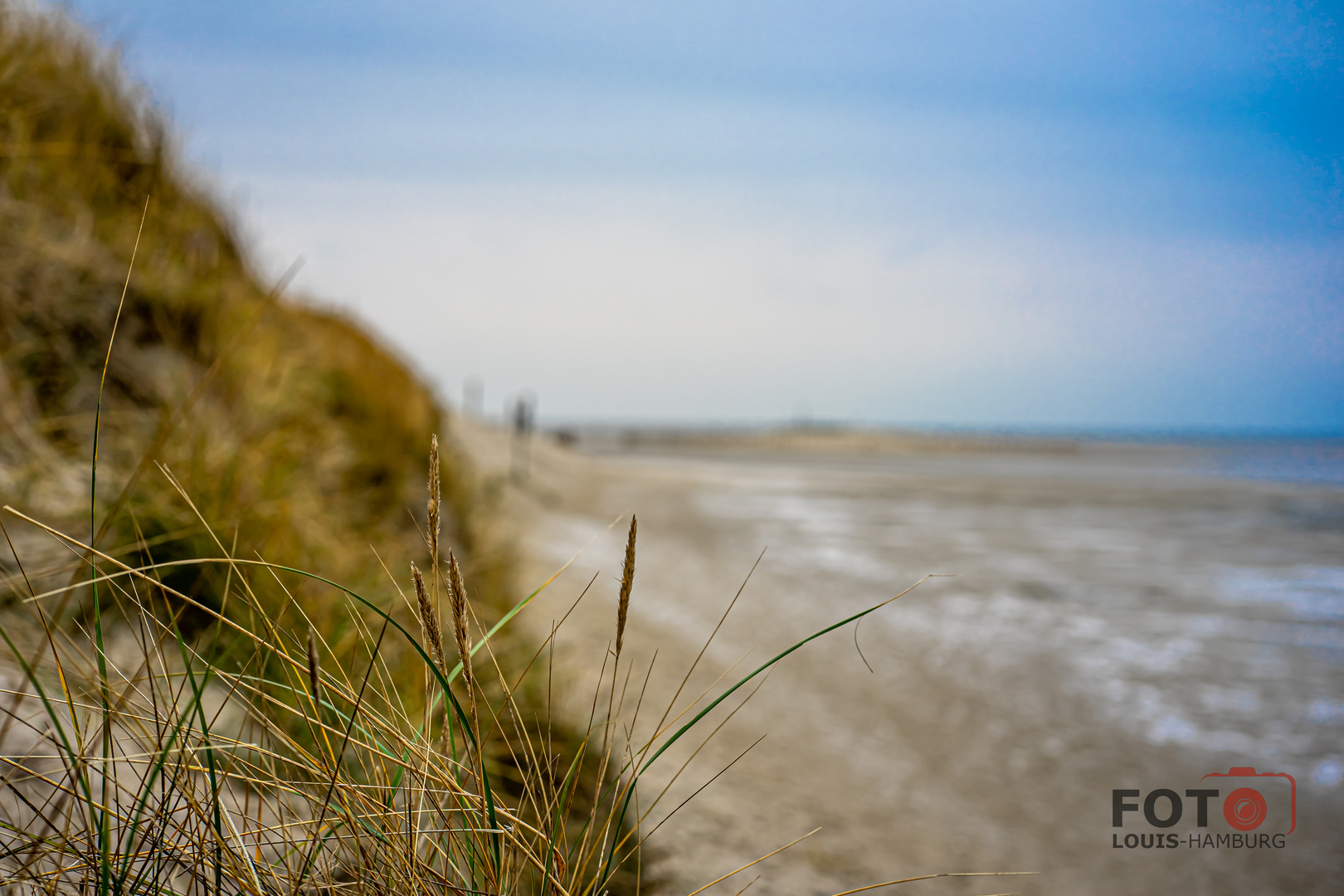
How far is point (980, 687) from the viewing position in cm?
547

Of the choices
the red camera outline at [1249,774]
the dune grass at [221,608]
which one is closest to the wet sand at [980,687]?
the red camera outline at [1249,774]

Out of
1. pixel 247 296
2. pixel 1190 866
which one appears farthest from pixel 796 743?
pixel 247 296

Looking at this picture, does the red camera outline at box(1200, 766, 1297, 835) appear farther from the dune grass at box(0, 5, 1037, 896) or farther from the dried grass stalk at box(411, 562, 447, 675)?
the dried grass stalk at box(411, 562, 447, 675)

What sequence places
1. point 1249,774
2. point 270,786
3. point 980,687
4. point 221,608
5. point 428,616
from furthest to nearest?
point 980,687 < point 1249,774 < point 221,608 < point 270,786 < point 428,616

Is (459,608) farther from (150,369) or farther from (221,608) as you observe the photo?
(150,369)

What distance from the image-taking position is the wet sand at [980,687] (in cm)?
339

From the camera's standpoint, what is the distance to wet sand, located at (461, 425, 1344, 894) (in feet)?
11.1

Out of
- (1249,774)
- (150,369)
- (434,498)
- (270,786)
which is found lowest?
(1249,774)

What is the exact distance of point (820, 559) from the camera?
9.83 m

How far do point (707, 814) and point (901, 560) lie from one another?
23.0 feet

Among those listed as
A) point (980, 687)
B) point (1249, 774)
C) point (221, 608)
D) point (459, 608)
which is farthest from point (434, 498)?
point (980, 687)

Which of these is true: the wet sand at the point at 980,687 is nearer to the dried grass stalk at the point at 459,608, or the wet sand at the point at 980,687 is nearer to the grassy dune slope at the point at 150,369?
the grassy dune slope at the point at 150,369

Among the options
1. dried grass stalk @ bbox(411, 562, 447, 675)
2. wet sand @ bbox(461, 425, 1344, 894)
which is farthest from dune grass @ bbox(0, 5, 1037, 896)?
wet sand @ bbox(461, 425, 1344, 894)

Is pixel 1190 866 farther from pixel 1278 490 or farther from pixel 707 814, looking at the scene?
pixel 1278 490
